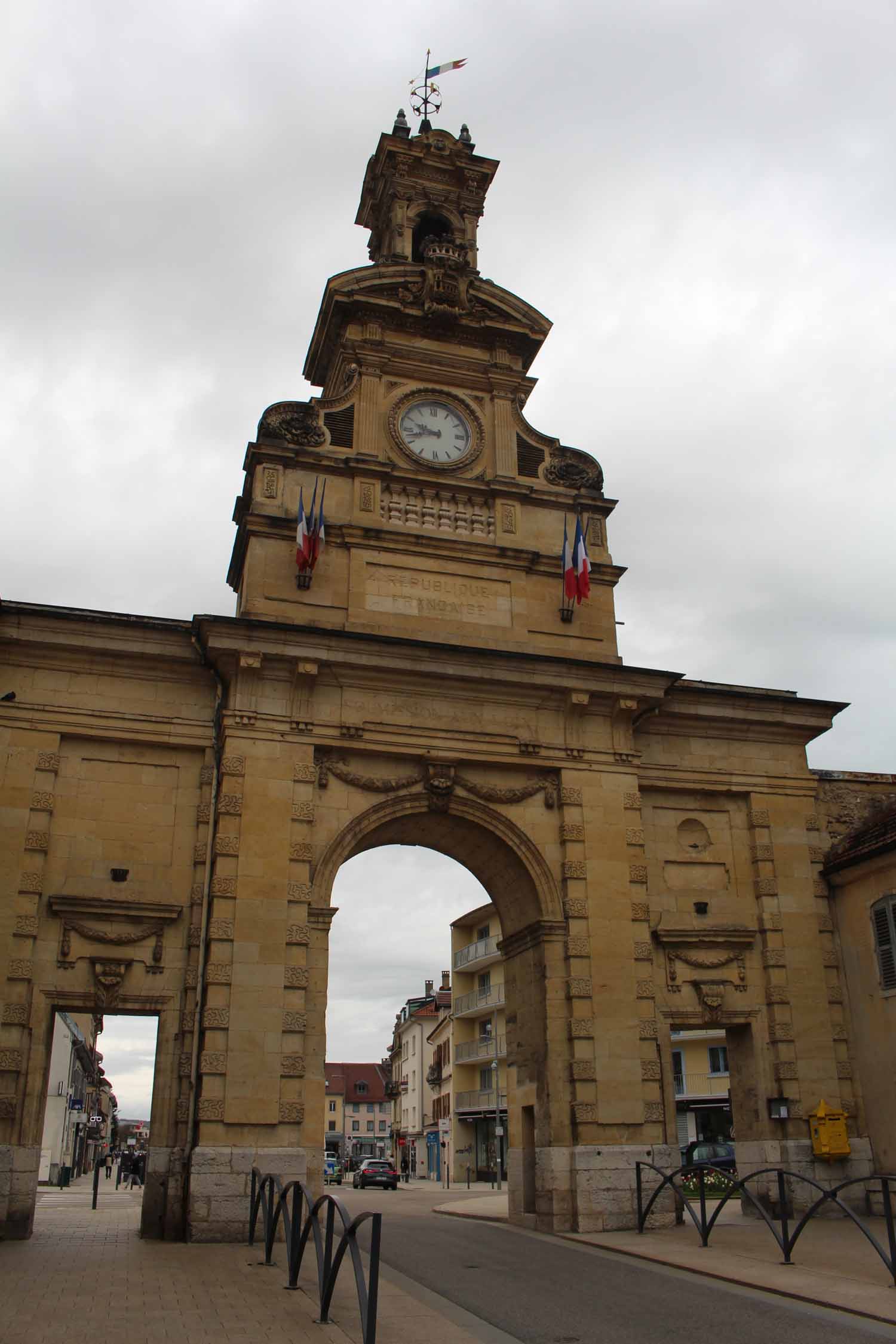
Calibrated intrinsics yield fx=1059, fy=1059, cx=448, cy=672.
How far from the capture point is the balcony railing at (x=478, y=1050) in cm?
5050

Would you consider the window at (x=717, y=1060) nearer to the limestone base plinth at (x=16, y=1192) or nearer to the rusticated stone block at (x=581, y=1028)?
the rusticated stone block at (x=581, y=1028)

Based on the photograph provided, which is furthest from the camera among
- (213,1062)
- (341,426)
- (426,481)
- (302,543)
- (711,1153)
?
(711,1153)

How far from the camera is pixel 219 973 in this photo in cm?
1722

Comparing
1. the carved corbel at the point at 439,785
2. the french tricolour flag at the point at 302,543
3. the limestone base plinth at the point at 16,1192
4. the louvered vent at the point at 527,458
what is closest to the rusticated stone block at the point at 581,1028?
the carved corbel at the point at 439,785

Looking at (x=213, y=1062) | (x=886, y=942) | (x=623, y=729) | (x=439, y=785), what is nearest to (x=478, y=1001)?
(x=886, y=942)

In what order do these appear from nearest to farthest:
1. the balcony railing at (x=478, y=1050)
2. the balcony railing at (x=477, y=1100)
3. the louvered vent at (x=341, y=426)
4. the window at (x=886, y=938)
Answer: the window at (x=886, y=938) < the louvered vent at (x=341, y=426) < the balcony railing at (x=478, y=1050) < the balcony railing at (x=477, y=1100)

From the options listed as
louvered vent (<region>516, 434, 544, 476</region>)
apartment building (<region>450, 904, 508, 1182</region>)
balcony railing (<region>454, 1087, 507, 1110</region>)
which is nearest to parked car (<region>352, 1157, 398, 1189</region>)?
balcony railing (<region>454, 1087, 507, 1110</region>)

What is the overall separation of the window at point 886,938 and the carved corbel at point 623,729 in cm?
552

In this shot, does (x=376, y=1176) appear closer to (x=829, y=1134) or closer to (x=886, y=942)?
(x=829, y=1134)

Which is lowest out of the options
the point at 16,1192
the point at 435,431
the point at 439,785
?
the point at 16,1192

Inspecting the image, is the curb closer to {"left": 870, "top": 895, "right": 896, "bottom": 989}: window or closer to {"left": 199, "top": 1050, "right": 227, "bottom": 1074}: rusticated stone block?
{"left": 199, "top": 1050, "right": 227, "bottom": 1074}: rusticated stone block

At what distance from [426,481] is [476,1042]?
39.4 meters

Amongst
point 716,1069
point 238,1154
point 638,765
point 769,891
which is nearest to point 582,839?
point 638,765

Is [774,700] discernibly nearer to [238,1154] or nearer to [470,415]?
[470,415]
